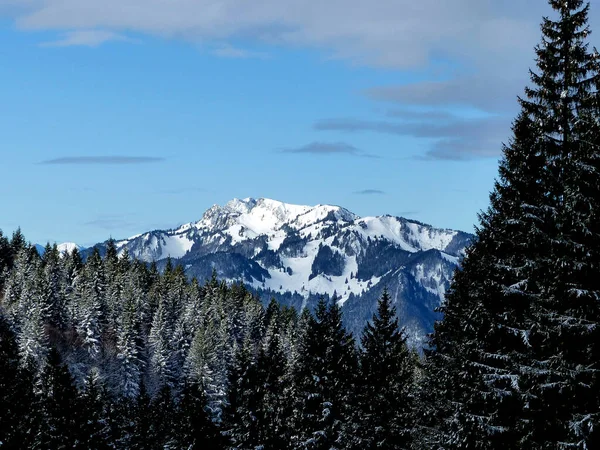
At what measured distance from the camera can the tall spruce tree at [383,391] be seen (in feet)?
129

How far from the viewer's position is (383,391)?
1577 inches

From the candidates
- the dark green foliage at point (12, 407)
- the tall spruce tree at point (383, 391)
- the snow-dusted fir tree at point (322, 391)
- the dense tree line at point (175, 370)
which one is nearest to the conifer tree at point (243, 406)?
the dense tree line at point (175, 370)

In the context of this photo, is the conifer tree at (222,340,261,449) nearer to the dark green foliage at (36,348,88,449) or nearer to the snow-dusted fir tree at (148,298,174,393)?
the dark green foliage at (36,348,88,449)

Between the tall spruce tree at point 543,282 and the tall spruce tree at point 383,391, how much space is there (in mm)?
9429

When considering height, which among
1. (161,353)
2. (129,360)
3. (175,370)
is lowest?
(175,370)

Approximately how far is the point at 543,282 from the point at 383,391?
20.0 metres

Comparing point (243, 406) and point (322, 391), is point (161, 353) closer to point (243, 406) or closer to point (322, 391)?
point (243, 406)

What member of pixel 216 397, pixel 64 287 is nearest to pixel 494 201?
pixel 216 397

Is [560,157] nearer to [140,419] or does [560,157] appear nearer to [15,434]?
[15,434]

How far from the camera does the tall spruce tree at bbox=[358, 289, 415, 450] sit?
39281 millimetres

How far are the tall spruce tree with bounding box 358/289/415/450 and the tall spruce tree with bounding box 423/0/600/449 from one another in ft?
30.9

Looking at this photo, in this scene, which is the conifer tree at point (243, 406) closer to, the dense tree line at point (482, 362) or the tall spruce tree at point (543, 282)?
the dense tree line at point (482, 362)

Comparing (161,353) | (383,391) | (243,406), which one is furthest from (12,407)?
(161,353)

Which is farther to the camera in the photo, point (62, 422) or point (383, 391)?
point (62, 422)
